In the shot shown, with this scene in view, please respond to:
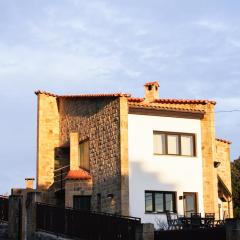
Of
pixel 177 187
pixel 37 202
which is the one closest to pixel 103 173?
pixel 177 187

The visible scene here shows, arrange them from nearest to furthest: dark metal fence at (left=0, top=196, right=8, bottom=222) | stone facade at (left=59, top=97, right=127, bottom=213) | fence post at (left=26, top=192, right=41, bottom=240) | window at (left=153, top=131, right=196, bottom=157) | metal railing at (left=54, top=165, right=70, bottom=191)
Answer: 1. fence post at (left=26, top=192, right=41, bottom=240)
2. dark metal fence at (left=0, top=196, right=8, bottom=222)
3. stone facade at (left=59, top=97, right=127, bottom=213)
4. window at (left=153, top=131, right=196, bottom=157)
5. metal railing at (left=54, top=165, right=70, bottom=191)

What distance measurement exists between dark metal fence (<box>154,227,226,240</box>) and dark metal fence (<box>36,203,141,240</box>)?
912 millimetres

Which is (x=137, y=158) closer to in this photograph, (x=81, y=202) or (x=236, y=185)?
(x=81, y=202)

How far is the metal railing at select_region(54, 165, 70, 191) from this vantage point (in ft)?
120

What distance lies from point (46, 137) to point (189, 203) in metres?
8.88

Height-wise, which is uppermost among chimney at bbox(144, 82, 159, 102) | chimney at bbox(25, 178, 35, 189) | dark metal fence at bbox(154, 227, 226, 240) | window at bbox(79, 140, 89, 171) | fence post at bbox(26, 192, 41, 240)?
chimney at bbox(144, 82, 159, 102)

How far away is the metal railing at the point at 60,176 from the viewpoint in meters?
36.5

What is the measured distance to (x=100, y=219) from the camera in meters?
24.9

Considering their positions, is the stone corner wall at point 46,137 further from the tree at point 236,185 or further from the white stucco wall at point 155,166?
the tree at point 236,185

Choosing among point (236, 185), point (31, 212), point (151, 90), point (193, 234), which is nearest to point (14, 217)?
point (31, 212)

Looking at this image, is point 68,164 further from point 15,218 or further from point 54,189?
point 15,218

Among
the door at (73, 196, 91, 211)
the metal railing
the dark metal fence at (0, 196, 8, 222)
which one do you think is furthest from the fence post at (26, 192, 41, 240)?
the metal railing

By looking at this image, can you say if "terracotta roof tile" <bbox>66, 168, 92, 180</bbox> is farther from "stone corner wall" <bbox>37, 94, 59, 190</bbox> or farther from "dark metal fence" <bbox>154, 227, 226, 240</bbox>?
"dark metal fence" <bbox>154, 227, 226, 240</bbox>

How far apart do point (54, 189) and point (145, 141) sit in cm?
662
